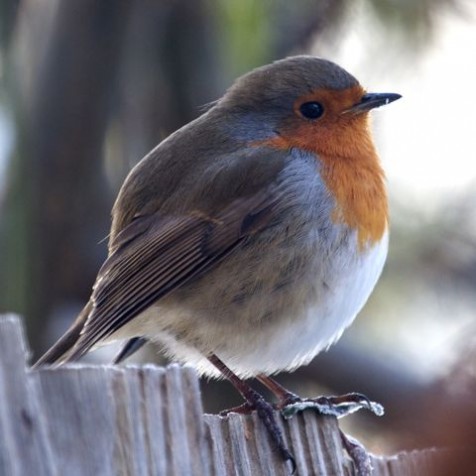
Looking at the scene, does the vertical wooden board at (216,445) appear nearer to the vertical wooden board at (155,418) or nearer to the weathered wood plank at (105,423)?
the weathered wood plank at (105,423)

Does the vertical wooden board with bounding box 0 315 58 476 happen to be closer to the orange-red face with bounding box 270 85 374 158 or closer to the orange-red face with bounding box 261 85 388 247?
the orange-red face with bounding box 261 85 388 247

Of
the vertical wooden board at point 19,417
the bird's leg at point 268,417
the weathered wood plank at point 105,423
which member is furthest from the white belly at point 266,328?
the vertical wooden board at point 19,417

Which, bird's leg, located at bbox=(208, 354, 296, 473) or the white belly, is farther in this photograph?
the white belly

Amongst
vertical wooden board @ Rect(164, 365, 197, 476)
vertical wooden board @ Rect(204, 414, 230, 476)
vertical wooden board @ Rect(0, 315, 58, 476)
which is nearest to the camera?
vertical wooden board @ Rect(0, 315, 58, 476)

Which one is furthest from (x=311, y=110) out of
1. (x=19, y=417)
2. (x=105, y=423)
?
(x=19, y=417)

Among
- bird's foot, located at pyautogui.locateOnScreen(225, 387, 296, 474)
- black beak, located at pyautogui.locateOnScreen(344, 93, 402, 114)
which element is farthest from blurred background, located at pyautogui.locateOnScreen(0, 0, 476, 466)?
bird's foot, located at pyautogui.locateOnScreen(225, 387, 296, 474)

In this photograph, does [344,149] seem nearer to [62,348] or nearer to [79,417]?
[62,348]
